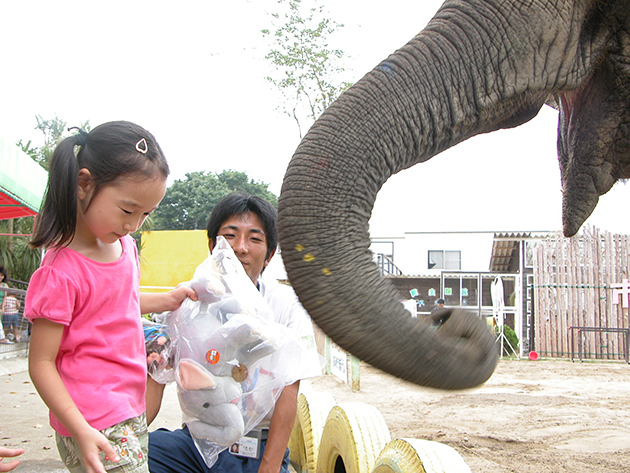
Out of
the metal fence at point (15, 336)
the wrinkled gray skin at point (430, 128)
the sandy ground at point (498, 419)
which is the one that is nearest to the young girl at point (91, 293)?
the wrinkled gray skin at point (430, 128)

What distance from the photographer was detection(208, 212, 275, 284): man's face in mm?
2691

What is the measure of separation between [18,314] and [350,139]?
11143 millimetres

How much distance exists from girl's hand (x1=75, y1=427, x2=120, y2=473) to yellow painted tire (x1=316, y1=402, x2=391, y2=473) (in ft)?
4.62

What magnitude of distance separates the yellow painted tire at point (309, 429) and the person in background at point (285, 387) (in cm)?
76

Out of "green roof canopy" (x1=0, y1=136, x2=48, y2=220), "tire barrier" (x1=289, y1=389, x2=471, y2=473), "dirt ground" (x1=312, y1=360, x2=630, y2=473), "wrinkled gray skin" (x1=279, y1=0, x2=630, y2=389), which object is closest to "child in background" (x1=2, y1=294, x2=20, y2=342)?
"green roof canopy" (x1=0, y1=136, x2=48, y2=220)

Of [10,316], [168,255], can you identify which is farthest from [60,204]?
[168,255]

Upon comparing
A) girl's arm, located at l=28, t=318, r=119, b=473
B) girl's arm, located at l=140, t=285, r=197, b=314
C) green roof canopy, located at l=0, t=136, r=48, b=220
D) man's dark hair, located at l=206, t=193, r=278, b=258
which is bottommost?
girl's arm, located at l=28, t=318, r=119, b=473

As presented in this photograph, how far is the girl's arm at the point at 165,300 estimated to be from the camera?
217 centimetres

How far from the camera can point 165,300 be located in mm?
2174

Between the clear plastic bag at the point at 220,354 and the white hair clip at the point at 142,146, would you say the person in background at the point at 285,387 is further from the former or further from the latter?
the white hair clip at the point at 142,146

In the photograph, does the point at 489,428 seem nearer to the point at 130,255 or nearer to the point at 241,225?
the point at 241,225

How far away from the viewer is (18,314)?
11.0 metres

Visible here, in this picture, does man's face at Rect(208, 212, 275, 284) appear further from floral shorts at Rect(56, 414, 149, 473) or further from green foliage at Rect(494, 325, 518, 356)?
green foliage at Rect(494, 325, 518, 356)

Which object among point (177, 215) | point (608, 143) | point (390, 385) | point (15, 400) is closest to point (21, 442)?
point (15, 400)
